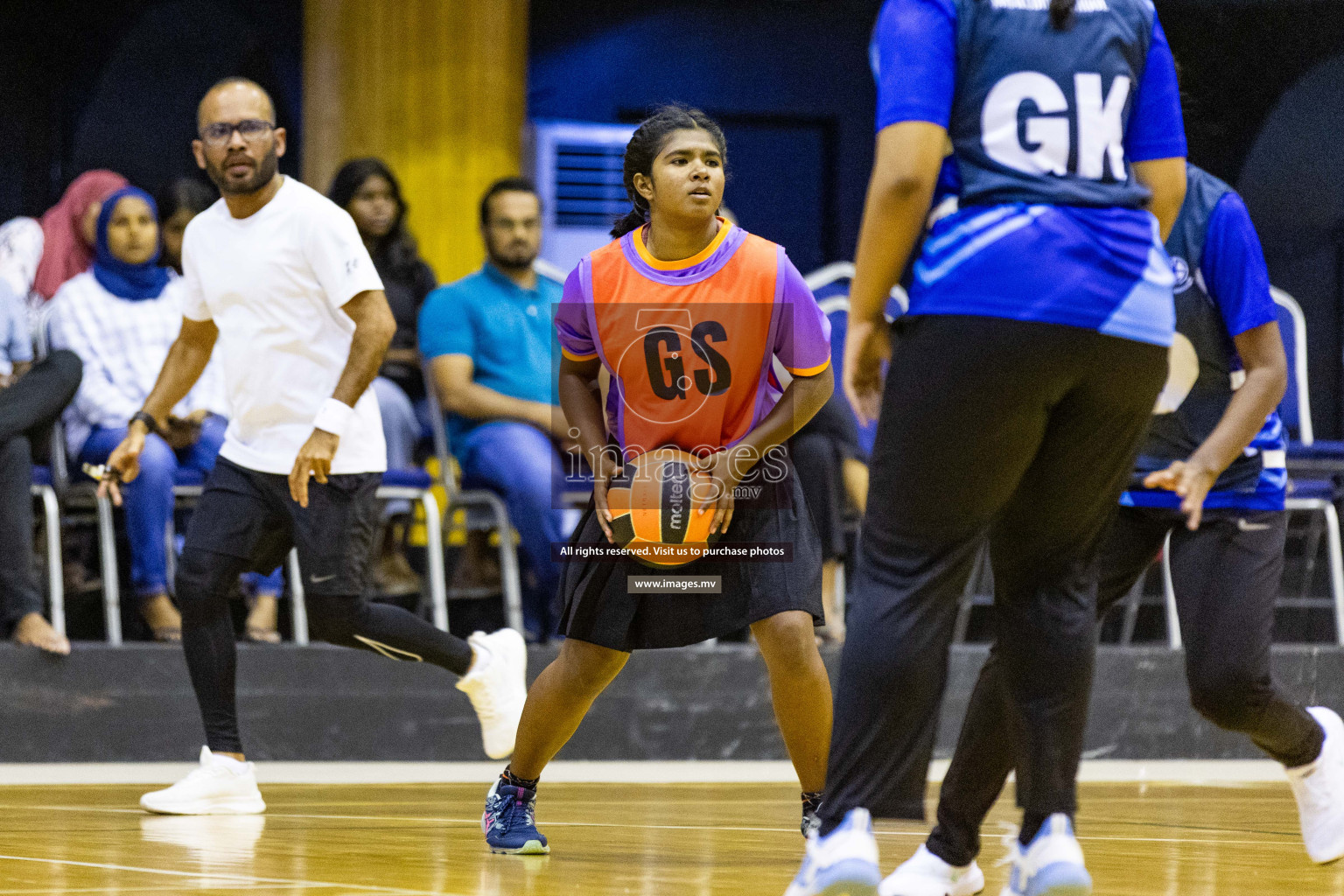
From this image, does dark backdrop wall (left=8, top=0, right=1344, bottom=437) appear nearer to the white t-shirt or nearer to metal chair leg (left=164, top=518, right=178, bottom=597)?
metal chair leg (left=164, top=518, right=178, bottom=597)

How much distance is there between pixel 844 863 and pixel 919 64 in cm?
100

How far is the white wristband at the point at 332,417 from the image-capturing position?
12.8ft

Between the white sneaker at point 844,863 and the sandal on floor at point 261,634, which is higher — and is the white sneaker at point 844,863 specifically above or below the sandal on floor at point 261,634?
above

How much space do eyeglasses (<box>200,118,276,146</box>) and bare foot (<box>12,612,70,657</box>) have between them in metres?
1.81

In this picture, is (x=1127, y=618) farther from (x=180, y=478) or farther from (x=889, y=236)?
(x=889, y=236)

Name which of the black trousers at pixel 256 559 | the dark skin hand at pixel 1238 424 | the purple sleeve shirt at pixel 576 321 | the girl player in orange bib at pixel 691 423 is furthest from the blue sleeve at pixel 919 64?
the black trousers at pixel 256 559

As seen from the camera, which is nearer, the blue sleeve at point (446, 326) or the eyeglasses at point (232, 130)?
the eyeglasses at point (232, 130)

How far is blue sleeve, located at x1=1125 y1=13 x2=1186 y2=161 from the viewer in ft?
7.75

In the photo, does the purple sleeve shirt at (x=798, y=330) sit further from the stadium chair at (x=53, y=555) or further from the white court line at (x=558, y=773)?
the stadium chair at (x=53, y=555)

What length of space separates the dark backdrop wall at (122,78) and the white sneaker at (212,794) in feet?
15.7

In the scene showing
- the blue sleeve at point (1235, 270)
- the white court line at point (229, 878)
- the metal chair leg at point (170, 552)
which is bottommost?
the white court line at point (229, 878)

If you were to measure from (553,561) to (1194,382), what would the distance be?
2.57 m

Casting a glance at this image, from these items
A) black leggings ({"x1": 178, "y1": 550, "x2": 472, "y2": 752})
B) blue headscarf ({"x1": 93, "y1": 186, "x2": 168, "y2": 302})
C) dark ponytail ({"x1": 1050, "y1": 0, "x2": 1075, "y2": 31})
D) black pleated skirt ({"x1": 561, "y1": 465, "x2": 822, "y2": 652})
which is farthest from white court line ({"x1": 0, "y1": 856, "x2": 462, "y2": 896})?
blue headscarf ({"x1": 93, "y1": 186, "x2": 168, "y2": 302})

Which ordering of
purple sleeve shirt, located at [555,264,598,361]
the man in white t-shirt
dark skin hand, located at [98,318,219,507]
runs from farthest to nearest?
dark skin hand, located at [98,318,219,507]
the man in white t-shirt
purple sleeve shirt, located at [555,264,598,361]
